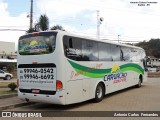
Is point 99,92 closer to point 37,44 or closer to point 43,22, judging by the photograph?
point 37,44

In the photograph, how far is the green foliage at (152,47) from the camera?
114500 millimetres

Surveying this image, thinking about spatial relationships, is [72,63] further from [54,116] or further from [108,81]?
[108,81]

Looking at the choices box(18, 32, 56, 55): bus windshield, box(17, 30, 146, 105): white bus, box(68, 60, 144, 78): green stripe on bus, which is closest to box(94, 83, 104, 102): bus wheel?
box(17, 30, 146, 105): white bus

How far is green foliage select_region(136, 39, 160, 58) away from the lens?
114500 millimetres

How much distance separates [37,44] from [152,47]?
110 m

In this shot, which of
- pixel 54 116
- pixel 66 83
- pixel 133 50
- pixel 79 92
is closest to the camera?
pixel 54 116

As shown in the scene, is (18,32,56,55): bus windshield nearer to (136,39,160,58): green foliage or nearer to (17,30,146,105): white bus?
(17,30,146,105): white bus

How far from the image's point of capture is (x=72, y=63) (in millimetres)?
11508

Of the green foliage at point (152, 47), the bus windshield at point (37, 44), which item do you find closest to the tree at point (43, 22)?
the bus windshield at point (37, 44)

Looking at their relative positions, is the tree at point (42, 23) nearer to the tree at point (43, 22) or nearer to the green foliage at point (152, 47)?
the tree at point (43, 22)

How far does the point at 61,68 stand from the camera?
1091 centimetres

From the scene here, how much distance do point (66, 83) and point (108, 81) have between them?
4.25 m

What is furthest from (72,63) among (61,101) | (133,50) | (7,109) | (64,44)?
(133,50)

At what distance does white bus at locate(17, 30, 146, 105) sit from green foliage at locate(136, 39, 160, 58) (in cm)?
10281
